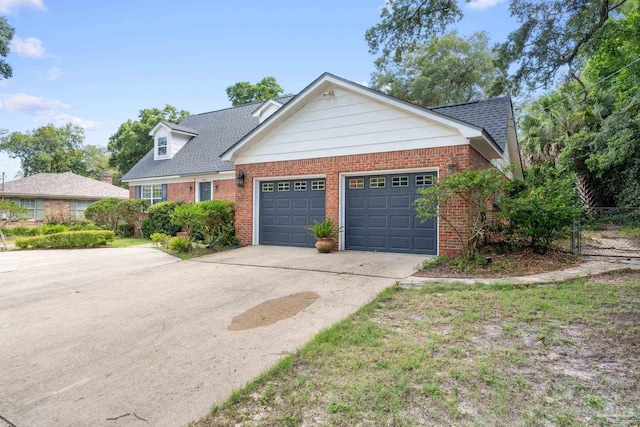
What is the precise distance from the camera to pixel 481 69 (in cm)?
2770

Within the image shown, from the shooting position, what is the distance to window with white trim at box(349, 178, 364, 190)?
992 centimetres

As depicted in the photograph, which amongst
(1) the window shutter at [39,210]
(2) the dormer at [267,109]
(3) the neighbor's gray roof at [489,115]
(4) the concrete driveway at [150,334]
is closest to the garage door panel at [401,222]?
(4) the concrete driveway at [150,334]

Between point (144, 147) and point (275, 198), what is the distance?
21881 mm

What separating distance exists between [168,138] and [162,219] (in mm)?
6195

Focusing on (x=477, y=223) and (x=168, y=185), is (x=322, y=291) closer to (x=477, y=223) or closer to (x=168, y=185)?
(x=477, y=223)

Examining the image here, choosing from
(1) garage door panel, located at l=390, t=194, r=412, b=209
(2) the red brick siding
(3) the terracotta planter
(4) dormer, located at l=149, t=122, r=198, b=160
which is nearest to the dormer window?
(4) dormer, located at l=149, t=122, r=198, b=160

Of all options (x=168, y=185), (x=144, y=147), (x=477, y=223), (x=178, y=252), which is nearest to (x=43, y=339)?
(x=178, y=252)

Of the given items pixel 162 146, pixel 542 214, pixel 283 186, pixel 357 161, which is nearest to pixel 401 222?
pixel 357 161

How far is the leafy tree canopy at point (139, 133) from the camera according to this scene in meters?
27.7

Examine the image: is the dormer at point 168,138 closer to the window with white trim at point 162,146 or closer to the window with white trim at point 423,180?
the window with white trim at point 162,146

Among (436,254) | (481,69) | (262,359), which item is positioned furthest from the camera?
(481,69)

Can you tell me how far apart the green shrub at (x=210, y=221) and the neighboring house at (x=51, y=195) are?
1651cm

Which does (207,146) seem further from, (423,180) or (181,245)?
(423,180)

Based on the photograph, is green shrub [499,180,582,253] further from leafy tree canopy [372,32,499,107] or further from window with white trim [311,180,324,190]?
leafy tree canopy [372,32,499,107]
